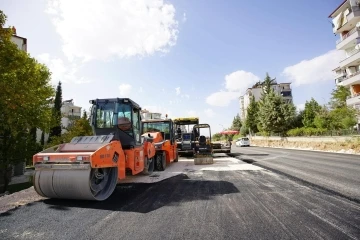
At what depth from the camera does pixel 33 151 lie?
1538cm

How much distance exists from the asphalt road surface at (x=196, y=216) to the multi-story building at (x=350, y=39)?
31.2 metres

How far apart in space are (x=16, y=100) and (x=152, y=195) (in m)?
9.54

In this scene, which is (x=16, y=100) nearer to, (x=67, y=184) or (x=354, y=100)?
(x=67, y=184)

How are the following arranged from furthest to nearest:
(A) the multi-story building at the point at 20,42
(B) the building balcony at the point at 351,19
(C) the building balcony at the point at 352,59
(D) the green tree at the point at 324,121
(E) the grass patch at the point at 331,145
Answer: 1. (D) the green tree at the point at 324,121
2. (C) the building balcony at the point at 352,59
3. (B) the building balcony at the point at 351,19
4. (A) the multi-story building at the point at 20,42
5. (E) the grass patch at the point at 331,145

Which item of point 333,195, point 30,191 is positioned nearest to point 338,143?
point 333,195

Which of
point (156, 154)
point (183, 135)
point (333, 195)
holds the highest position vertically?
point (183, 135)

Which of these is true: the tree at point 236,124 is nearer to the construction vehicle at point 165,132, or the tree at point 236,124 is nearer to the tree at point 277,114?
the tree at point 277,114

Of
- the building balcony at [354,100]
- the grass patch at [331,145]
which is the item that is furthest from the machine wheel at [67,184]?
the building balcony at [354,100]

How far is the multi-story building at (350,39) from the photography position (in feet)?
93.5

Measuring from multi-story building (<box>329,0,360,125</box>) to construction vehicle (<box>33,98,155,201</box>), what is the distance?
3238 cm

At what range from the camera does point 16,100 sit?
10805 millimetres

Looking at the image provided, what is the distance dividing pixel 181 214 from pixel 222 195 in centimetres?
182

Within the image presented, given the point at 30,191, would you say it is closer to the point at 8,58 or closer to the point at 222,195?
the point at 222,195

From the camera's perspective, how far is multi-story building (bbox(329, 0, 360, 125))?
93.5 feet
